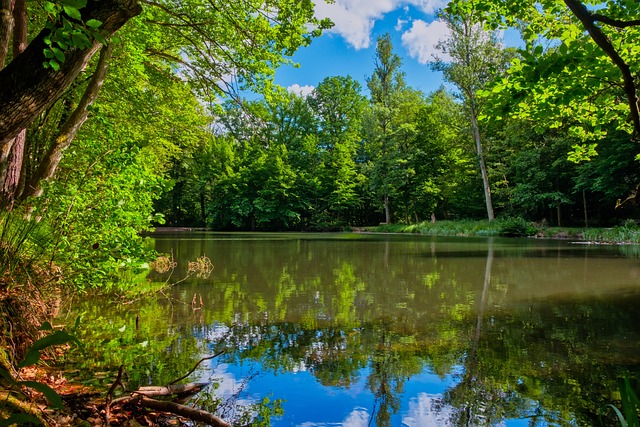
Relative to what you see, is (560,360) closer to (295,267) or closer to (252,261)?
(295,267)

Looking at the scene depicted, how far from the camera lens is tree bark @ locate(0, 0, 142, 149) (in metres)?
2.32

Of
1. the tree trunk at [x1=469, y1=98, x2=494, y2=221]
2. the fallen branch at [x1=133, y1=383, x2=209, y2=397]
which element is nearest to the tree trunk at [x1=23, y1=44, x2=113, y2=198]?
the fallen branch at [x1=133, y1=383, x2=209, y2=397]

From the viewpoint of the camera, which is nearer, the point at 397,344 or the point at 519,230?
the point at 397,344

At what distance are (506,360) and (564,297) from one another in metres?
4.25

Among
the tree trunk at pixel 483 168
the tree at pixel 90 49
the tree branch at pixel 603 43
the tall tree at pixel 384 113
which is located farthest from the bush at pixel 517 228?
the tree branch at pixel 603 43

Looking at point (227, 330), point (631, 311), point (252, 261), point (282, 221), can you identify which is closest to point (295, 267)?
point (252, 261)

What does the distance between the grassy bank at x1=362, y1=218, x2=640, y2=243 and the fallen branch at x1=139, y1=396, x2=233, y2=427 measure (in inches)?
955

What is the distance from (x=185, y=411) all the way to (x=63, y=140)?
14.3 feet

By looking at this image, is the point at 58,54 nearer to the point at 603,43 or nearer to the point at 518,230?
the point at 603,43

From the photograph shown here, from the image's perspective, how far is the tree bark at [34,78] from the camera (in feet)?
7.63

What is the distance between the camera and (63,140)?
5.34 meters

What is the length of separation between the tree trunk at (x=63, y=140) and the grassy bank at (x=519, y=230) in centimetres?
2400

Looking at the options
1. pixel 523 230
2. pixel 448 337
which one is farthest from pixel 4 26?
pixel 523 230

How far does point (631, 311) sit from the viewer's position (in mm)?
6215
